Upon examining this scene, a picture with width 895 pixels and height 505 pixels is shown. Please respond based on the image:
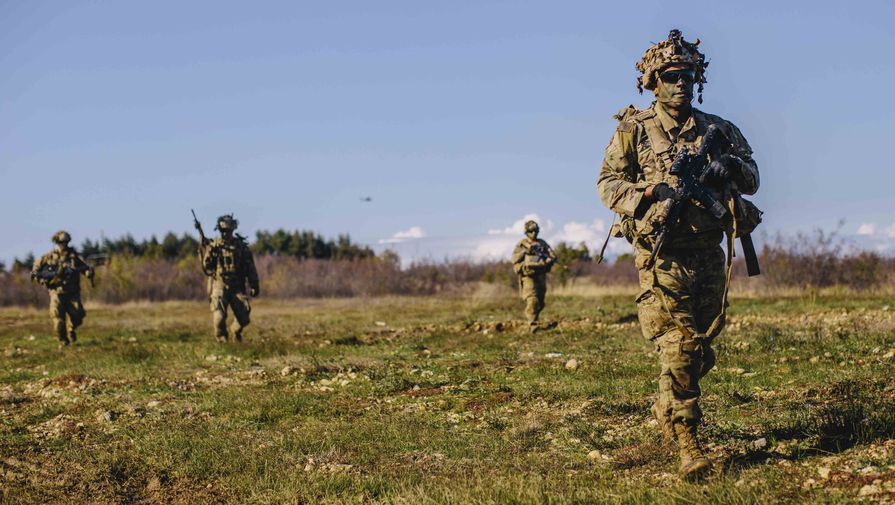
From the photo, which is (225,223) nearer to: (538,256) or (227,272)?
(227,272)

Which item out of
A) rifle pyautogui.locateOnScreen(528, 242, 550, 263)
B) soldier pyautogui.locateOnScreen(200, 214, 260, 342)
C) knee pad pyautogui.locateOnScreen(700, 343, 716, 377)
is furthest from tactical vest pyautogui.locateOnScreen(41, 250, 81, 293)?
knee pad pyautogui.locateOnScreen(700, 343, 716, 377)

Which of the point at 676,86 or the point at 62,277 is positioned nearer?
the point at 676,86

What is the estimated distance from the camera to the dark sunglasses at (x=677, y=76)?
6.10 metres

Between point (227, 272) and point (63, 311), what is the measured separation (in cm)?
423

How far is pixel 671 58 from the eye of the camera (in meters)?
6.11

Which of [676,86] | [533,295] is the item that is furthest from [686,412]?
[533,295]

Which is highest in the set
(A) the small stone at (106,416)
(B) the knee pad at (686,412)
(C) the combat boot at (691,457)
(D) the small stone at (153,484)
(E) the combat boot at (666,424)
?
(B) the knee pad at (686,412)

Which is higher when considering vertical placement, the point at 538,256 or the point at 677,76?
the point at 677,76

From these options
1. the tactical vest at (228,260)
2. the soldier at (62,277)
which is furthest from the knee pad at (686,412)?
the soldier at (62,277)

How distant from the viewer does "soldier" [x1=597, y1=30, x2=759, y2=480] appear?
19.4 feet

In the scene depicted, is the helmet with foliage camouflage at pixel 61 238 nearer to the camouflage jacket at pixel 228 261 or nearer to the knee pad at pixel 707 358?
the camouflage jacket at pixel 228 261

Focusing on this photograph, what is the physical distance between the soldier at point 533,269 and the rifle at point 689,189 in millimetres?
11466

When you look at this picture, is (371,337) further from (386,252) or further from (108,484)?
(386,252)

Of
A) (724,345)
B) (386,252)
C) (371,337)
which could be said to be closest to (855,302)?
(724,345)
